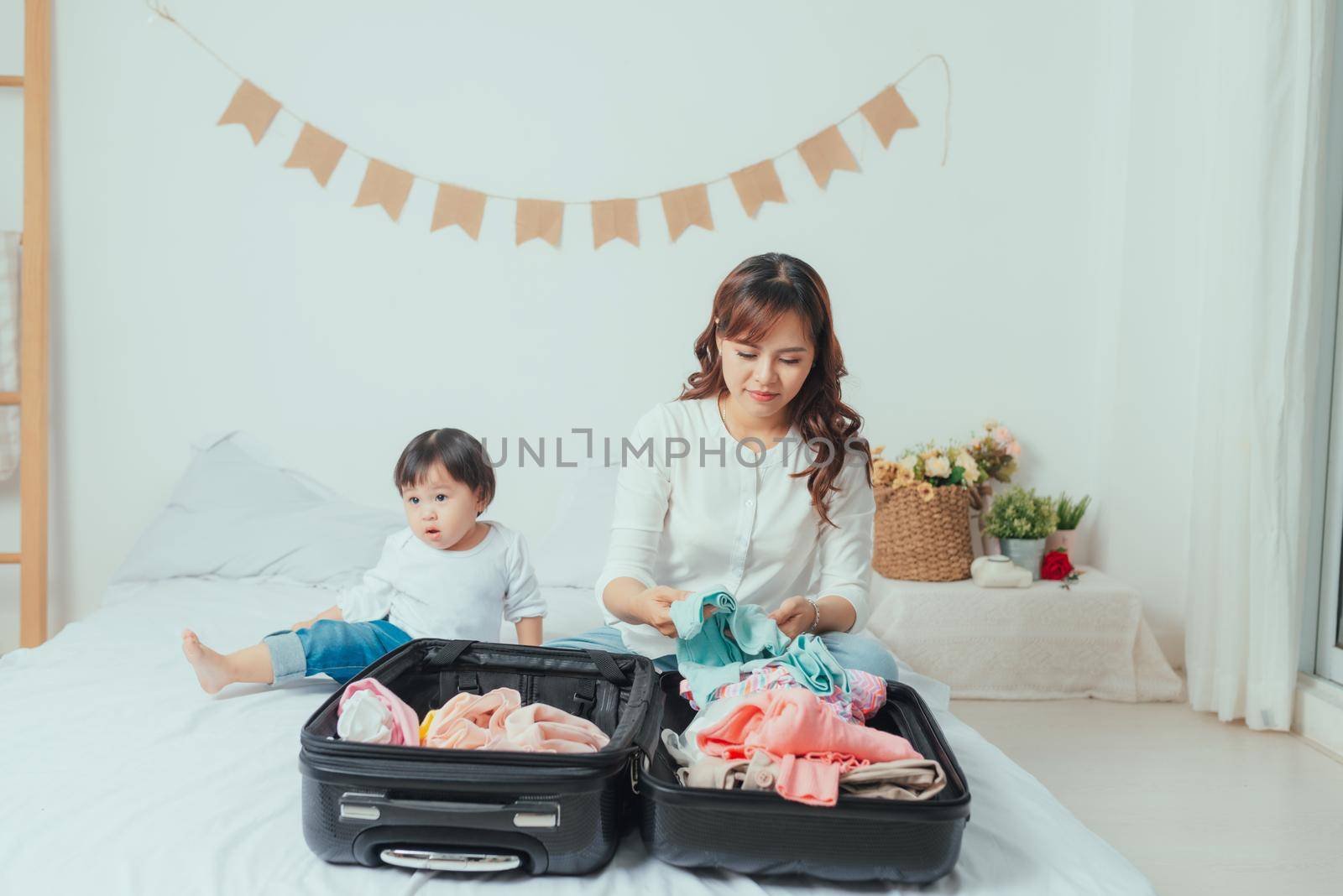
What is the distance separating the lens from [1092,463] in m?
2.92

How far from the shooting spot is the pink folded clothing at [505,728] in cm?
99

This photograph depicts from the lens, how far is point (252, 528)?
2.54 m

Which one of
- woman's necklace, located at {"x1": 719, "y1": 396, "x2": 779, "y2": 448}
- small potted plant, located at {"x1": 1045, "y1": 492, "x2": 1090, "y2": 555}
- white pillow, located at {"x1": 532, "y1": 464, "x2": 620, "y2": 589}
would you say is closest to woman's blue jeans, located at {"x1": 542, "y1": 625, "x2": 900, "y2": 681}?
woman's necklace, located at {"x1": 719, "y1": 396, "x2": 779, "y2": 448}

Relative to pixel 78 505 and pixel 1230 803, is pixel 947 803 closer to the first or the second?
pixel 1230 803

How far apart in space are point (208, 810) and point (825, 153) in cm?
230

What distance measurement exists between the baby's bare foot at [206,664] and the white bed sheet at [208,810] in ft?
0.08

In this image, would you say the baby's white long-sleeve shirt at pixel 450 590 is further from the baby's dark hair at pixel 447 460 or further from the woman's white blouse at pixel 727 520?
the woman's white blouse at pixel 727 520

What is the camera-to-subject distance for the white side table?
2592 mm

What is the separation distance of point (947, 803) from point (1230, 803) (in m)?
1.39

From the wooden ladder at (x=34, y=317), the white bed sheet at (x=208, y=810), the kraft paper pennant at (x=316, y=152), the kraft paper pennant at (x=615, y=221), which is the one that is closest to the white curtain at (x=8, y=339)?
the wooden ladder at (x=34, y=317)

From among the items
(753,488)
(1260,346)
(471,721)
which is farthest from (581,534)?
(1260,346)

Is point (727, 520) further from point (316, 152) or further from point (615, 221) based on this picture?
point (316, 152)

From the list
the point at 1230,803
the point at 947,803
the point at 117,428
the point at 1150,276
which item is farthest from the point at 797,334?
the point at 117,428

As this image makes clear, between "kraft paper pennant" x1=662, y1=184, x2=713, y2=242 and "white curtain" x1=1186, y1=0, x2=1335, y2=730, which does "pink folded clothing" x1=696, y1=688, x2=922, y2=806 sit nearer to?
"white curtain" x1=1186, y1=0, x2=1335, y2=730
